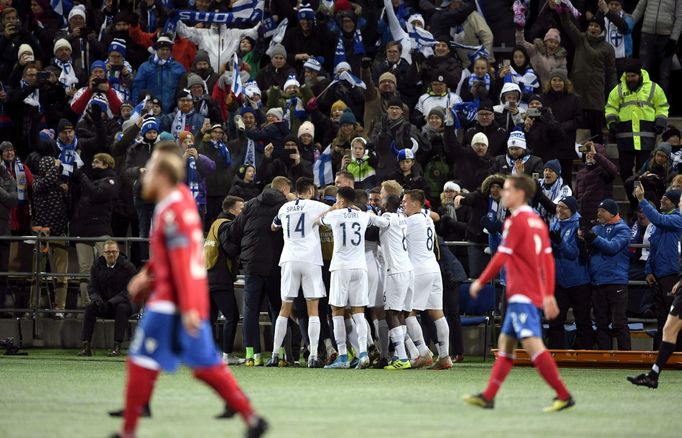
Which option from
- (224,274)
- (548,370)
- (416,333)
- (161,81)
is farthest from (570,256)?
(161,81)

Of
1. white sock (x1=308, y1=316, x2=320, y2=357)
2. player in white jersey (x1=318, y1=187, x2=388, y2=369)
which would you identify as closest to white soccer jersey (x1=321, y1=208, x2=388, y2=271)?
player in white jersey (x1=318, y1=187, x2=388, y2=369)

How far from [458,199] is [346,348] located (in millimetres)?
2898

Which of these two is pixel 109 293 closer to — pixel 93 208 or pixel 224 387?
Result: pixel 93 208

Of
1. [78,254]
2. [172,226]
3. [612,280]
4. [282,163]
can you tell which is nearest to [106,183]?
[78,254]

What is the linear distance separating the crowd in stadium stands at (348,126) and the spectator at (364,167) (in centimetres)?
3

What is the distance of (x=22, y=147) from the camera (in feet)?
73.3

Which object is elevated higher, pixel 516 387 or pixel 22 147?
pixel 22 147

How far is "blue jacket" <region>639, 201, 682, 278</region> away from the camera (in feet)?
56.7

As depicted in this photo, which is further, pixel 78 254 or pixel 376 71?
pixel 376 71

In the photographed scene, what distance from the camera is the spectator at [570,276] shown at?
58.2ft

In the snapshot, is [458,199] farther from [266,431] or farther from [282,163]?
[266,431]

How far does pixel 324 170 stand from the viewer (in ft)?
66.3

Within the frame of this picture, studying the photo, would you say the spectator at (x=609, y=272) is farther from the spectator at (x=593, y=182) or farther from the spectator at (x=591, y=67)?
the spectator at (x=591, y=67)

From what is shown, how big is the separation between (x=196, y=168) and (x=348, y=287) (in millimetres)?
3902
